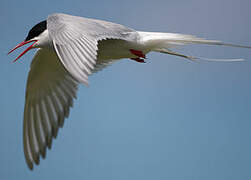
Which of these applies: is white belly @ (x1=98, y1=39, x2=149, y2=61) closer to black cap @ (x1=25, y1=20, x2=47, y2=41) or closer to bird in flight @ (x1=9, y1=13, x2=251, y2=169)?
bird in flight @ (x1=9, y1=13, x2=251, y2=169)

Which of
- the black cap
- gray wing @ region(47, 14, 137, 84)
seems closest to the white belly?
gray wing @ region(47, 14, 137, 84)

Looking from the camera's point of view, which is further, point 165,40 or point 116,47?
point 165,40

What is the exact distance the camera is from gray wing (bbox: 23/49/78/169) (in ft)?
12.1

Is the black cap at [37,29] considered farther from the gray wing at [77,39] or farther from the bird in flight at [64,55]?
the gray wing at [77,39]

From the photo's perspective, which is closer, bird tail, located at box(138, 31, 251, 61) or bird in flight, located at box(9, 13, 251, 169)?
bird in flight, located at box(9, 13, 251, 169)

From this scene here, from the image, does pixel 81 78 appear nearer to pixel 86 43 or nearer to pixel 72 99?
pixel 86 43

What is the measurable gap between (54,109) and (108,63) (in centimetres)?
76

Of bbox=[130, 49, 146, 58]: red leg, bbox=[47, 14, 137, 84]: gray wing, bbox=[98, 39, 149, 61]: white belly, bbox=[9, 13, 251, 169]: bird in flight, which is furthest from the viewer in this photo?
bbox=[130, 49, 146, 58]: red leg

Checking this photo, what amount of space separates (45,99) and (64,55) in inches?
63.7

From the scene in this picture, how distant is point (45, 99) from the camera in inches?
154

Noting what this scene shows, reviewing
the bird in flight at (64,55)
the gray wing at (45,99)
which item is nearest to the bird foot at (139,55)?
the bird in flight at (64,55)

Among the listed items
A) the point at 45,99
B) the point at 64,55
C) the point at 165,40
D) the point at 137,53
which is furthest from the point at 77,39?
the point at 45,99

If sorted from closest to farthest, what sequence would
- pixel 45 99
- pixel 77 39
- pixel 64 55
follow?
pixel 64 55, pixel 77 39, pixel 45 99

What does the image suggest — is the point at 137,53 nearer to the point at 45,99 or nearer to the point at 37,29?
the point at 37,29
